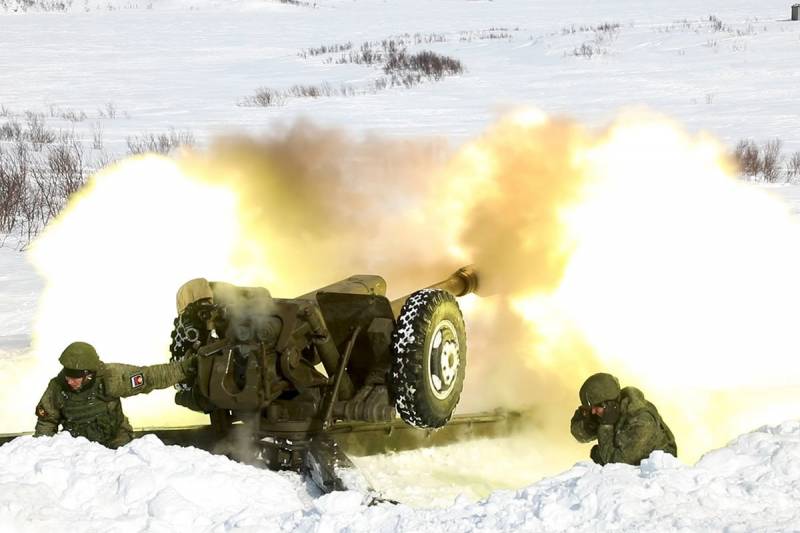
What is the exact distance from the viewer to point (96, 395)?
22.7ft

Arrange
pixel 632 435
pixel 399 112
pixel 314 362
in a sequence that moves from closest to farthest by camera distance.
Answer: pixel 632 435
pixel 314 362
pixel 399 112

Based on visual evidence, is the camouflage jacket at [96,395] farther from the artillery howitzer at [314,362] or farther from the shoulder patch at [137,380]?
the artillery howitzer at [314,362]

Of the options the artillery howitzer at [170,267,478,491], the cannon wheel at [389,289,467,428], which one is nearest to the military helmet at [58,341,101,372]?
the artillery howitzer at [170,267,478,491]

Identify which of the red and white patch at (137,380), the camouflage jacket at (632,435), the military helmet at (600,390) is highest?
the red and white patch at (137,380)

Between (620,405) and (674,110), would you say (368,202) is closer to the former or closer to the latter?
(620,405)

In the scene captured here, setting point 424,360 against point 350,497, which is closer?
point 350,497

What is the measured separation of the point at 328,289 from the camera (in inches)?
309

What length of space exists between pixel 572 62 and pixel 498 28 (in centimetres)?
1198

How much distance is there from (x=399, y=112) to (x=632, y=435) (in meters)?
21.9

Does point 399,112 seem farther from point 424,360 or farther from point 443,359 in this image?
point 424,360

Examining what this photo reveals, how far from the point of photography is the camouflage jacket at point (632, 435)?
20.8 feet

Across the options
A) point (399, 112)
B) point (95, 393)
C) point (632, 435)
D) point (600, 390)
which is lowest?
point (632, 435)

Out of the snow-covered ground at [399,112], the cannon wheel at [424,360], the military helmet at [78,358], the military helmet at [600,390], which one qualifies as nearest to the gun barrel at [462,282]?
the snow-covered ground at [399,112]

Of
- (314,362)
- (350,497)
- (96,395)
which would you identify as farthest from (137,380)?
(350,497)
